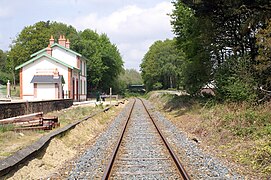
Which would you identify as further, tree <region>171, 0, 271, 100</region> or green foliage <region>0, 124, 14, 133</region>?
tree <region>171, 0, 271, 100</region>

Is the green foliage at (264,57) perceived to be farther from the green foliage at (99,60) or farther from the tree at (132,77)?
the tree at (132,77)

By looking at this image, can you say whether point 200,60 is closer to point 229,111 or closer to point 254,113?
point 229,111

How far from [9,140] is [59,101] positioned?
1684 centimetres

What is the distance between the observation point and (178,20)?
95.1ft

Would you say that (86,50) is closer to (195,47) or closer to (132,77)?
(195,47)

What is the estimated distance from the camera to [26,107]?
66.8 ft

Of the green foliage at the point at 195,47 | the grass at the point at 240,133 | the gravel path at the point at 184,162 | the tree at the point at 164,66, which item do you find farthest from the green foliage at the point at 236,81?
the tree at the point at 164,66

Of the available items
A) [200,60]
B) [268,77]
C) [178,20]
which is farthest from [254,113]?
[178,20]

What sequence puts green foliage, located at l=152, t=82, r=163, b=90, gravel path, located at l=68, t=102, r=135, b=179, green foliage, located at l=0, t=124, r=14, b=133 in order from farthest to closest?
green foliage, located at l=152, t=82, r=163, b=90 → green foliage, located at l=0, t=124, r=14, b=133 → gravel path, located at l=68, t=102, r=135, b=179

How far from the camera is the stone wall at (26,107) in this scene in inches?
684

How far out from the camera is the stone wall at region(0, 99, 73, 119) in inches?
684

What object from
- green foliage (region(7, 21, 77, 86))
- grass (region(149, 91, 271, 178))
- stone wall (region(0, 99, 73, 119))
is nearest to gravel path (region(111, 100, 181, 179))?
grass (region(149, 91, 271, 178))

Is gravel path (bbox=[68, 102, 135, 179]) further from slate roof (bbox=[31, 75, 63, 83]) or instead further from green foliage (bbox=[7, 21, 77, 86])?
green foliage (bbox=[7, 21, 77, 86])

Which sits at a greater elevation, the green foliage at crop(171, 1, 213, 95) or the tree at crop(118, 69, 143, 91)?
the tree at crop(118, 69, 143, 91)
